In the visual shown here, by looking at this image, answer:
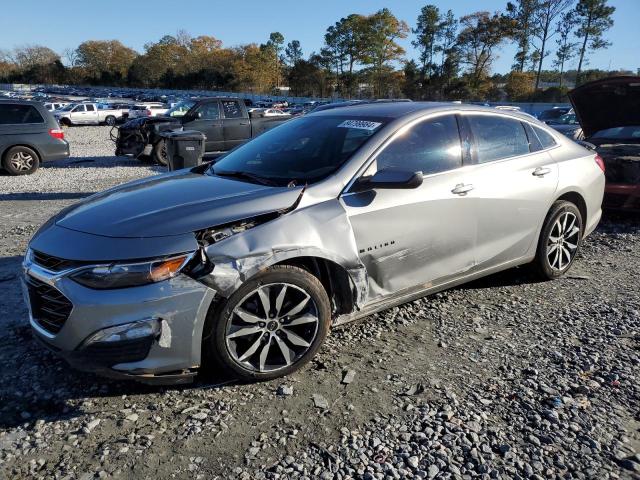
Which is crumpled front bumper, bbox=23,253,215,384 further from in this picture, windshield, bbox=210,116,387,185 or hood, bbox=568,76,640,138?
hood, bbox=568,76,640,138

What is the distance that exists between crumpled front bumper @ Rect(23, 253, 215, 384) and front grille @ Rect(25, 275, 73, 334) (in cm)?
3

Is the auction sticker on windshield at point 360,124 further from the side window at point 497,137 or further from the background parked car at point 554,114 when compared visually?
the background parked car at point 554,114

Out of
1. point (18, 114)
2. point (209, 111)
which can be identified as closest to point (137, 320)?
point (18, 114)

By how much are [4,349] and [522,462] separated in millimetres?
3334

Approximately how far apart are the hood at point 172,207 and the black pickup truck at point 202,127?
390 inches

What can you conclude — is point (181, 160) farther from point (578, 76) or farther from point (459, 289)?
point (578, 76)

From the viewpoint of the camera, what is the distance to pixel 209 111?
13.4m

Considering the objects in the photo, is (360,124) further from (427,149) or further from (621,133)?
(621,133)

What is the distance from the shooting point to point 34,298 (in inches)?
118

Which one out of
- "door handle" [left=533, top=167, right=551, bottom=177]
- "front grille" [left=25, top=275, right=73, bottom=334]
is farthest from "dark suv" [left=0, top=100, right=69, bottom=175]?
"door handle" [left=533, top=167, right=551, bottom=177]

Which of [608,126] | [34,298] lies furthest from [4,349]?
[608,126]

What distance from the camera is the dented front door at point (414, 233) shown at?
339 cm

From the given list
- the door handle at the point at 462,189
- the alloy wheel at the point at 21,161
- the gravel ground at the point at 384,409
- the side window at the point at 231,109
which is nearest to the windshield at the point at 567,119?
the side window at the point at 231,109

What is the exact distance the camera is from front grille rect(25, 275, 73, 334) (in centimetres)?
276
